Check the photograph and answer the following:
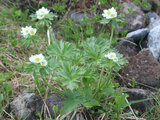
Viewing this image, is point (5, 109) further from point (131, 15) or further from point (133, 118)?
point (131, 15)

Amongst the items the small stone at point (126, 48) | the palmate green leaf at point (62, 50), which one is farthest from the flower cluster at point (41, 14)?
the small stone at point (126, 48)

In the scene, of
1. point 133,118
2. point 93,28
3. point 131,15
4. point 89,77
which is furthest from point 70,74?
point 131,15

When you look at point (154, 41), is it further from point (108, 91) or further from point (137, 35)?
point (108, 91)

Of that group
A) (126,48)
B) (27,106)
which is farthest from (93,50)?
(126,48)

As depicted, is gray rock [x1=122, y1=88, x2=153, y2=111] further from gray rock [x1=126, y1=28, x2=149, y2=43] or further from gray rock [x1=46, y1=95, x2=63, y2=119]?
gray rock [x1=126, y1=28, x2=149, y2=43]

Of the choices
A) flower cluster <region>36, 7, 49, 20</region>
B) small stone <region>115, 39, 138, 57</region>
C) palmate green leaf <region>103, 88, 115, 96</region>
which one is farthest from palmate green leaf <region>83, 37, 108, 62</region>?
small stone <region>115, 39, 138, 57</region>

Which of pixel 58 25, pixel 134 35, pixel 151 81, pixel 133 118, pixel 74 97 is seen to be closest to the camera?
pixel 74 97
